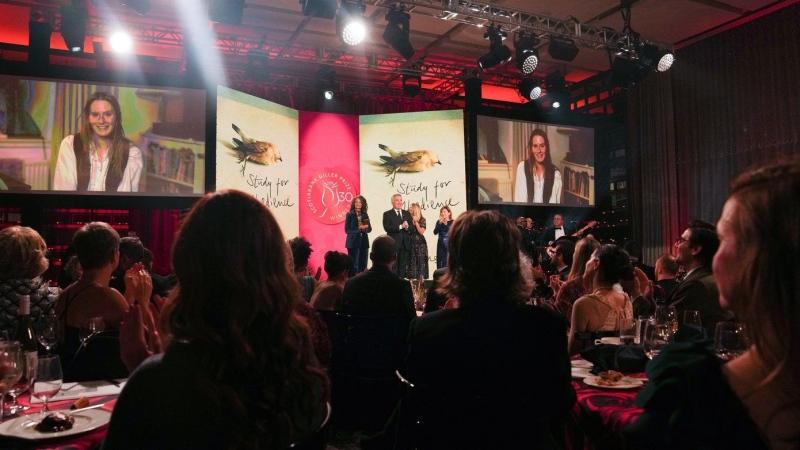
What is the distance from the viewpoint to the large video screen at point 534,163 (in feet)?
32.5

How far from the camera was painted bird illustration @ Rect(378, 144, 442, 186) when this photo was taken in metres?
9.89

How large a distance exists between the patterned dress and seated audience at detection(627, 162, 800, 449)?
8.32 metres

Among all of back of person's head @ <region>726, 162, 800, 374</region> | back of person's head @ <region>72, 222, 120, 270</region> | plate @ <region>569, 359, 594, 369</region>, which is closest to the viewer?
back of person's head @ <region>726, 162, 800, 374</region>

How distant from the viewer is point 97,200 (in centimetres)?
766

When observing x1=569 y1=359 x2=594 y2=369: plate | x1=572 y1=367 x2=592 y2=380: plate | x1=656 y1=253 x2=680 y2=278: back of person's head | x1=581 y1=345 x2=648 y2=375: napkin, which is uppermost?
x1=656 y1=253 x2=680 y2=278: back of person's head

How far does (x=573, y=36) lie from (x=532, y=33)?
558mm

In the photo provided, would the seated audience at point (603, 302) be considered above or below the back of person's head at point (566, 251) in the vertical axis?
below

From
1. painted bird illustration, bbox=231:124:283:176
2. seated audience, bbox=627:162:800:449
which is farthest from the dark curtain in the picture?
seated audience, bbox=627:162:800:449

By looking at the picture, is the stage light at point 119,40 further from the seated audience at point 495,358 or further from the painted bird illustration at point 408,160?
the seated audience at point 495,358

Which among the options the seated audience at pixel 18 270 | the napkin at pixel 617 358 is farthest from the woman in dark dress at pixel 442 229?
the napkin at pixel 617 358

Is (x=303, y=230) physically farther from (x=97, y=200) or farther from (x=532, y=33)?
(x=532, y=33)

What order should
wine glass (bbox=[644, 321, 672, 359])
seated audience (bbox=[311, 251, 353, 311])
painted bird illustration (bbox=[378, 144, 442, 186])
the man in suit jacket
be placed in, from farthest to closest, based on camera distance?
painted bird illustration (bbox=[378, 144, 442, 186]) < seated audience (bbox=[311, 251, 353, 311]) < the man in suit jacket < wine glass (bbox=[644, 321, 672, 359])

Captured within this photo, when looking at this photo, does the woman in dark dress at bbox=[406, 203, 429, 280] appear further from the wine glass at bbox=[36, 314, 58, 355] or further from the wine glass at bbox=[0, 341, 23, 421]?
the wine glass at bbox=[0, 341, 23, 421]

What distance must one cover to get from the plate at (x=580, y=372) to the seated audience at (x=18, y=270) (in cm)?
248
